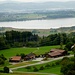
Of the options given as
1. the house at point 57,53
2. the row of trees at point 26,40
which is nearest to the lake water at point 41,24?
the row of trees at point 26,40

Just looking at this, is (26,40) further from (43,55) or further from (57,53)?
(57,53)

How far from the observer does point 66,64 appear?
876 inches

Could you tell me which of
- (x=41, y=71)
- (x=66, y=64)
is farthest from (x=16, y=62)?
(x=66, y=64)

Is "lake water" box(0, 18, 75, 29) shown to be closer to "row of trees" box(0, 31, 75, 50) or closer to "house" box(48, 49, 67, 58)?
"row of trees" box(0, 31, 75, 50)

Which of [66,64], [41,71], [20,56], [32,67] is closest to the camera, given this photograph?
[66,64]

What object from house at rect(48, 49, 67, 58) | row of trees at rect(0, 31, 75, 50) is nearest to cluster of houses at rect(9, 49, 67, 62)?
house at rect(48, 49, 67, 58)

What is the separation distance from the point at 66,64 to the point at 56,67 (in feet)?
22.1

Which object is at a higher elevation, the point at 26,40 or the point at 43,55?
the point at 43,55

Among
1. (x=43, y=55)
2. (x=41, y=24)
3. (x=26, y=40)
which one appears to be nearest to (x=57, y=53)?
(x=43, y=55)

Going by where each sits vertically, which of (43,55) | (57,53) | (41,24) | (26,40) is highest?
(57,53)

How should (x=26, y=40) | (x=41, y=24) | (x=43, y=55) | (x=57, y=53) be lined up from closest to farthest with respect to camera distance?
(x=57, y=53) → (x=43, y=55) → (x=26, y=40) → (x=41, y=24)

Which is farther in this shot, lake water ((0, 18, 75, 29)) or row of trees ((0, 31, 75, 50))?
lake water ((0, 18, 75, 29))

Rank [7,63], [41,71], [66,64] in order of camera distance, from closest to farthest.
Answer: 1. [66,64]
2. [41,71]
3. [7,63]

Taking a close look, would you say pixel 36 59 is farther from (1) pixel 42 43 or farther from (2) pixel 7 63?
(1) pixel 42 43
